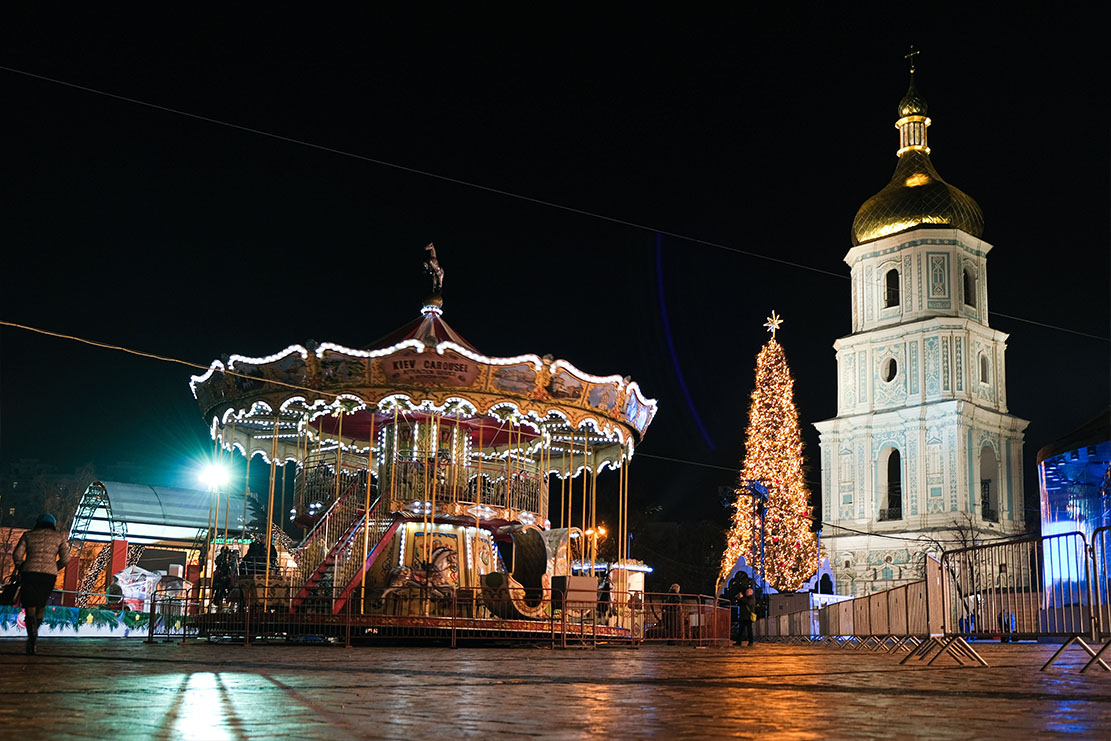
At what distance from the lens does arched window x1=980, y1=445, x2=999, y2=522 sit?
148 feet

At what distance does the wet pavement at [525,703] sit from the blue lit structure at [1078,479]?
1398 centimetres

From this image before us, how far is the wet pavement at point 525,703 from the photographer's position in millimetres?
3818

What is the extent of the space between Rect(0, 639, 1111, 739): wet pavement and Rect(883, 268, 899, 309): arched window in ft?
133

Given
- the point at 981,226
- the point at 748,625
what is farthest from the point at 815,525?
the point at 748,625

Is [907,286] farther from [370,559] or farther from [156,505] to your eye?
[156,505]

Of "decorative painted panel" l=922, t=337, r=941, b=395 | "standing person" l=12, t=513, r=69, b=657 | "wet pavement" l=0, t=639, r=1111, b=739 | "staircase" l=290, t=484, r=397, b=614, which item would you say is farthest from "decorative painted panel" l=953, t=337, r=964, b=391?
"standing person" l=12, t=513, r=69, b=657

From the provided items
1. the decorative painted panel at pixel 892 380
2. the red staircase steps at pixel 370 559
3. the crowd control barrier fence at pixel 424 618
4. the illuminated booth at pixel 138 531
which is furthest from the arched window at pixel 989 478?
the red staircase steps at pixel 370 559

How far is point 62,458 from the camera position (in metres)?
59.6

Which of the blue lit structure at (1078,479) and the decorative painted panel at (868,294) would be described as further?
the decorative painted panel at (868,294)

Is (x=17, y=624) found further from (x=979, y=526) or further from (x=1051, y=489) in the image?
(x=979, y=526)

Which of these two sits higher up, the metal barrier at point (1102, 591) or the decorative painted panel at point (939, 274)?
the decorative painted panel at point (939, 274)

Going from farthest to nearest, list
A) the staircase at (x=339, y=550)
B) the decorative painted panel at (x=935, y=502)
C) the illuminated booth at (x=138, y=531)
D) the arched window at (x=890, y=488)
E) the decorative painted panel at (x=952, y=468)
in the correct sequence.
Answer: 1. the arched window at (x=890, y=488)
2. the decorative painted panel at (x=935, y=502)
3. the decorative painted panel at (x=952, y=468)
4. the illuminated booth at (x=138, y=531)
5. the staircase at (x=339, y=550)

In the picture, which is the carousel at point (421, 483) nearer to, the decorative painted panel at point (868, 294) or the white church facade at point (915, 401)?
the white church facade at point (915, 401)

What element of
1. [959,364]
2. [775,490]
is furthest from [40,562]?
[959,364]
